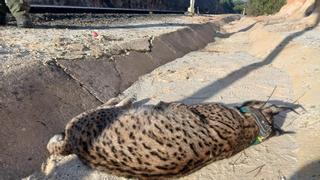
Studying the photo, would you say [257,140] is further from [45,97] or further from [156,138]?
[45,97]

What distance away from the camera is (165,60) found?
9.86 meters

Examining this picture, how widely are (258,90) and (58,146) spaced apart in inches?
147

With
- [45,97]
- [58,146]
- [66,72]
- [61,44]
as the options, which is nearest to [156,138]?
[58,146]

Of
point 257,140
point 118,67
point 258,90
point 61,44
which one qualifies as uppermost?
point 61,44

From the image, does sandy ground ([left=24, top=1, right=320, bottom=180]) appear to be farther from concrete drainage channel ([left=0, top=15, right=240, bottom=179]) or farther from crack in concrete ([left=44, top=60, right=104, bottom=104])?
crack in concrete ([left=44, top=60, right=104, bottom=104])

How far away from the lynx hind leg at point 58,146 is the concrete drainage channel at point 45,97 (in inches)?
10.7

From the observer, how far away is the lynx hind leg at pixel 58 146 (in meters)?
4.50

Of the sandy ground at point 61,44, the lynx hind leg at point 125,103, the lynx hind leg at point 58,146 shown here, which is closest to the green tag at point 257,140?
the lynx hind leg at point 125,103

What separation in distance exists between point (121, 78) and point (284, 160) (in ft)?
11.9

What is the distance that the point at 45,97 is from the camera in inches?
223

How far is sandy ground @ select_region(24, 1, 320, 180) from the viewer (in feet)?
14.6

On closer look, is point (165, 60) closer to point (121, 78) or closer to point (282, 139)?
point (121, 78)

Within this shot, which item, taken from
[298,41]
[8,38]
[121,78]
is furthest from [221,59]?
[8,38]

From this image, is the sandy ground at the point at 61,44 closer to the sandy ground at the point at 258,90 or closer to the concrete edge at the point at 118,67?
the concrete edge at the point at 118,67
